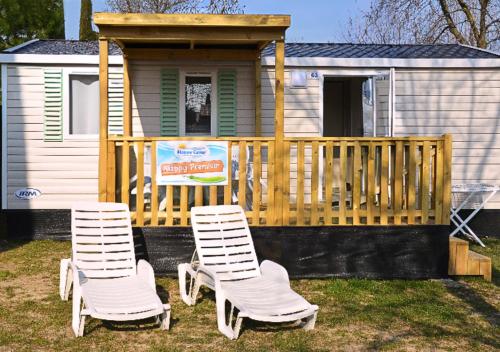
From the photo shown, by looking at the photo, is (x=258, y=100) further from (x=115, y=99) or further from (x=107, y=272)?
(x=107, y=272)

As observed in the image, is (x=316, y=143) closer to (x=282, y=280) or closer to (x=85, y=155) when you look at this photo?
(x=282, y=280)

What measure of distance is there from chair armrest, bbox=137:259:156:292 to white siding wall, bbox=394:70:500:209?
197 inches

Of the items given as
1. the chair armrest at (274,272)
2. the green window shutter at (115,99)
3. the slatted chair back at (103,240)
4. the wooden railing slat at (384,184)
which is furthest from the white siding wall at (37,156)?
the wooden railing slat at (384,184)

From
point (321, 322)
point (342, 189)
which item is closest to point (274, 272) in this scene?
point (321, 322)

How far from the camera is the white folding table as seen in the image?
8414 millimetres

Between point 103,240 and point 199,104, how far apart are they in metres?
3.83

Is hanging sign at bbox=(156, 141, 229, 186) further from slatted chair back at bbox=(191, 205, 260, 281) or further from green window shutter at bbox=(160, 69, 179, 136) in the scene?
green window shutter at bbox=(160, 69, 179, 136)

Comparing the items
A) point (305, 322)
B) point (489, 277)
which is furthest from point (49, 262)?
point (489, 277)

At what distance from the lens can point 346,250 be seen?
21.3 feet

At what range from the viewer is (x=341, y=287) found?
20.1 ft

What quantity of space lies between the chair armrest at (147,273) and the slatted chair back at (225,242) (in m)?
0.53

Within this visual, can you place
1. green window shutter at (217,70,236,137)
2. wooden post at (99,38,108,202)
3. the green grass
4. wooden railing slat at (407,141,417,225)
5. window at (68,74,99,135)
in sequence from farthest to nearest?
green window shutter at (217,70,236,137)
window at (68,74,99,135)
wooden railing slat at (407,141,417,225)
wooden post at (99,38,108,202)
the green grass

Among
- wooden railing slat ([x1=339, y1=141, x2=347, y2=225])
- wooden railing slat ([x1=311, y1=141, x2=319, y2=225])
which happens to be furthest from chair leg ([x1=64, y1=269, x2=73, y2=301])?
wooden railing slat ([x1=339, y1=141, x2=347, y2=225])

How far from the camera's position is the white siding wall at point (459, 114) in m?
9.15
